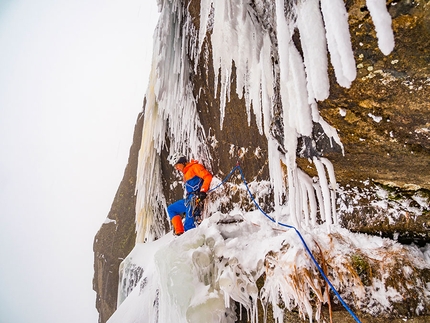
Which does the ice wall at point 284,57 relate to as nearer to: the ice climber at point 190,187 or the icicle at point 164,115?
the icicle at point 164,115

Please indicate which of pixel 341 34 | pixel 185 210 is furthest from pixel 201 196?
pixel 341 34

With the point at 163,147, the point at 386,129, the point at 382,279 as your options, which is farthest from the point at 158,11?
the point at 382,279

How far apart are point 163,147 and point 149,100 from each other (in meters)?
1.17

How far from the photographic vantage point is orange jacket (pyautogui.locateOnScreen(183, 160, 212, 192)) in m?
5.05

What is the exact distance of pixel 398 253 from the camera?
2330mm

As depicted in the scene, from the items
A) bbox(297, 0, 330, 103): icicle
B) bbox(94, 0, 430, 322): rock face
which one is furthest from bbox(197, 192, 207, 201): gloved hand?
bbox(297, 0, 330, 103): icicle

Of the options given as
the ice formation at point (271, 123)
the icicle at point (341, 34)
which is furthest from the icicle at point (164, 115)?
the icicle at point (341, 34)

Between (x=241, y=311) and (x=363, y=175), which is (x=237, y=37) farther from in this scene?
(x=241, y=311)

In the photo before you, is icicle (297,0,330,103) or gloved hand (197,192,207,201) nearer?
icicle (297,0,330,103)

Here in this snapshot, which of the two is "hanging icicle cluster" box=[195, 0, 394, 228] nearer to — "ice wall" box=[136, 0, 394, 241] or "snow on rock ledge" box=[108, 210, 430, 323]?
"ice wall" box=[136, 0, 394, 241]

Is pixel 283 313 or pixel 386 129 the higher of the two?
pixel 386 129

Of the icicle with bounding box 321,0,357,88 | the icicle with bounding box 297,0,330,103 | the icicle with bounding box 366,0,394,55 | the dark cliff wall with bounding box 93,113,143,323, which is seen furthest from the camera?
the dark cliff wall with bounding box 93,113,143,323

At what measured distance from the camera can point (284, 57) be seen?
5.98 ft

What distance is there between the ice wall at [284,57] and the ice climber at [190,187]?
1626 mm
